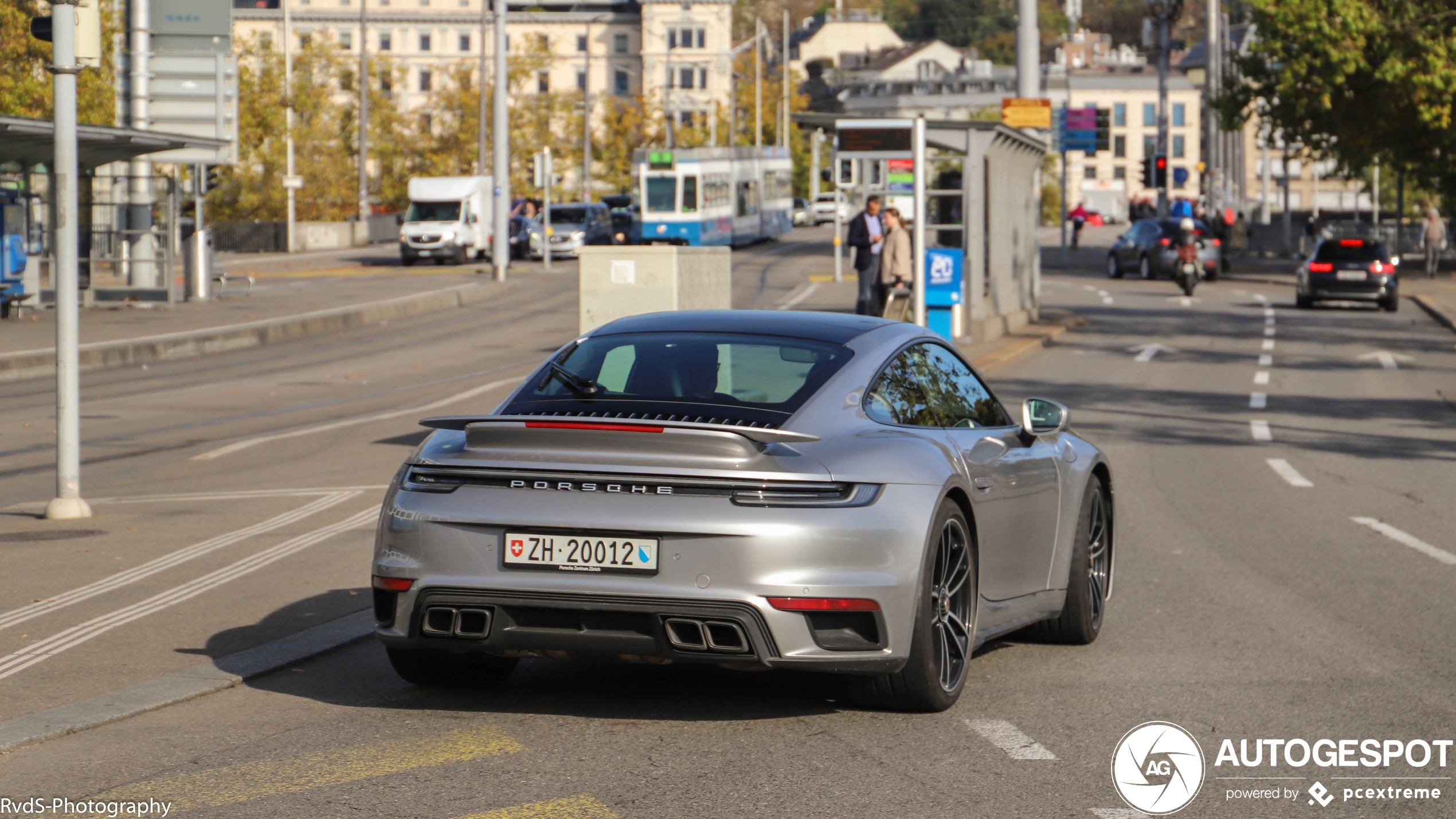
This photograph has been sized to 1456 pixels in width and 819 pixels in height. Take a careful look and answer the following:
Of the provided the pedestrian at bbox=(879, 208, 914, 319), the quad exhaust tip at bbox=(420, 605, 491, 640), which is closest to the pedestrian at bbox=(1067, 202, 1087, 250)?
the pedestrian at bbox=(879, 208, 914, 319)

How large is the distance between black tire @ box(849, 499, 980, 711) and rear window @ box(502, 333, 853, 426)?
2.17 ft

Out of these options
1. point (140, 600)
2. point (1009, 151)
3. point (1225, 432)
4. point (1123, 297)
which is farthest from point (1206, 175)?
point (140, 600)

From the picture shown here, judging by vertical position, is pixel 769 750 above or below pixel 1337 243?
below

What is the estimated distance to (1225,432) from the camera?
17.7 m

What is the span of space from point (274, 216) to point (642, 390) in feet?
228

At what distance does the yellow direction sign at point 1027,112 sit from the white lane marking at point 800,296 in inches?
435

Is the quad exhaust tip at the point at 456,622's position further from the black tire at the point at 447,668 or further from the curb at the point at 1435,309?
the curb at the point at 1435,309

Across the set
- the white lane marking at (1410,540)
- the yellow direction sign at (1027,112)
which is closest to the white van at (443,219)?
the yellow direction sign at (1027,112)

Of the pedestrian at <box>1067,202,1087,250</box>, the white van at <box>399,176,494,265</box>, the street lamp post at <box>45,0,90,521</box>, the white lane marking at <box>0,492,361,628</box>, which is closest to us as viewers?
the white lane marking at <box>0,492,361,628</box>

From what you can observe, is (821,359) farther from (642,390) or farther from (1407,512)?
(1407,512)

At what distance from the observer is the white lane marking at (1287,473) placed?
45.7 feet

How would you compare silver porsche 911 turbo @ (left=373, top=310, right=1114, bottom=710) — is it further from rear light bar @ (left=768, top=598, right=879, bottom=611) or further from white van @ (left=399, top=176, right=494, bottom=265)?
white van @ (left=399, top=176, right=494, bottom=265)

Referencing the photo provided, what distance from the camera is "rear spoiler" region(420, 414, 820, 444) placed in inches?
221

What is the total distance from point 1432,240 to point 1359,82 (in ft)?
21.2
